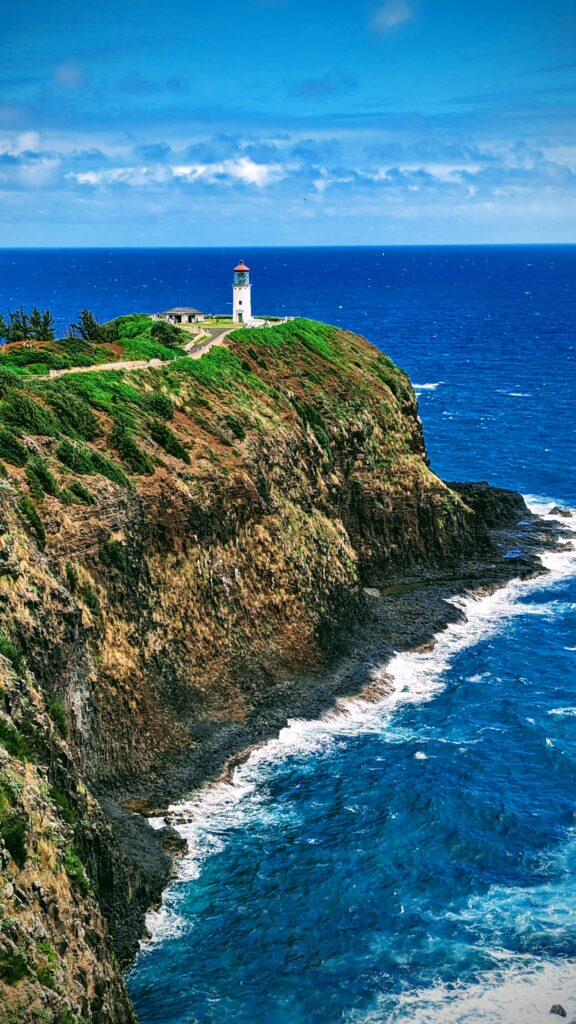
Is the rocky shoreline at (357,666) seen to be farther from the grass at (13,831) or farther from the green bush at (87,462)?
the green bush at (87,462)

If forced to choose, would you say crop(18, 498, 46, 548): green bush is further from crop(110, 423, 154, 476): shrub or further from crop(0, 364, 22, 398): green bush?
crop(0, 364, 22, 398): green bush

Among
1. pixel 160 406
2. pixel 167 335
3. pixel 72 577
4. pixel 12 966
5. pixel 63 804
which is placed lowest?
pixel 12 966

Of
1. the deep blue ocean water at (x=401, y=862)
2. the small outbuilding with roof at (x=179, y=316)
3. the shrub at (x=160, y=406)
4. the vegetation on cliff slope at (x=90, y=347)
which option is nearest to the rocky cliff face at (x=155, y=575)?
the shrub at (x=160, y=406)

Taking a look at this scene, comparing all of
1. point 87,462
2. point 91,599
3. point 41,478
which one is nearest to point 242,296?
point 87,462

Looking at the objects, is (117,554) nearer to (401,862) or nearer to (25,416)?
(25,416)

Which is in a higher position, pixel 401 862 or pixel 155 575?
pixel 155 575

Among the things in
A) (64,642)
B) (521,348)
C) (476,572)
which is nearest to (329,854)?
(64,642)
